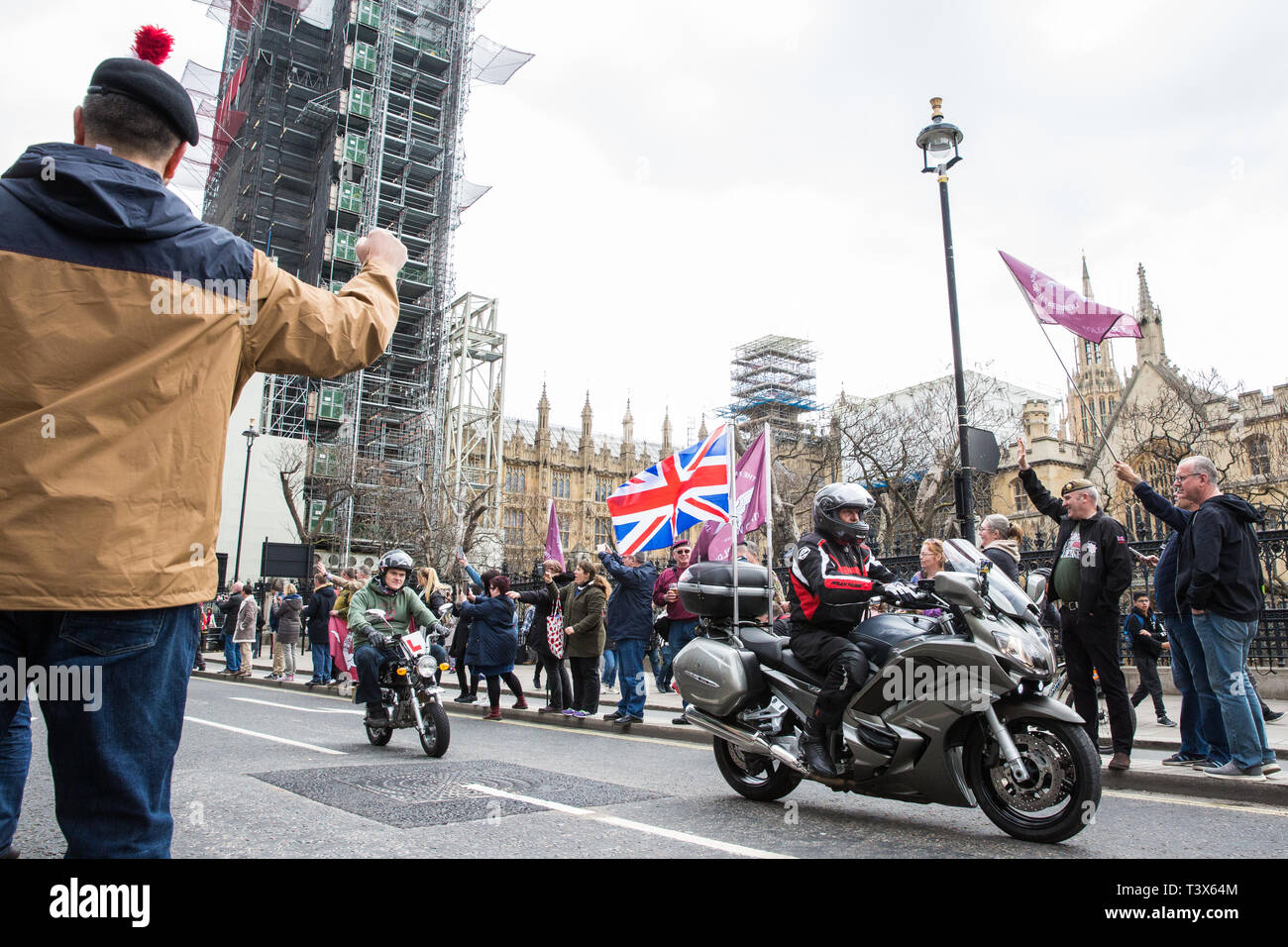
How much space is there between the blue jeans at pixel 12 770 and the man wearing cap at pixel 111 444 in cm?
56

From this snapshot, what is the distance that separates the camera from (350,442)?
47.7 meters

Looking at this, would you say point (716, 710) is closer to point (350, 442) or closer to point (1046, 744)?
point (1046, 744)

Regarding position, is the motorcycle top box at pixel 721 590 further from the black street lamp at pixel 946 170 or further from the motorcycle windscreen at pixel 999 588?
the black street lamp at pixel 946 170

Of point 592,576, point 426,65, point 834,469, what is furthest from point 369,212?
point 592,576

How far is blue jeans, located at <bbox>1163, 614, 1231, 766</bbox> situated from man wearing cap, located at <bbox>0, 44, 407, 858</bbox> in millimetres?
7244

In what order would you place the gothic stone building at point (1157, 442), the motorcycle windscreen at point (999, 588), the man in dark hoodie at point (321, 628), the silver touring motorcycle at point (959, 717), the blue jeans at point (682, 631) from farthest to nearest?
the gothic stone building at point (1157, 442), the man in dark hoodie at point (321, 628), the blue jeans at point (682, 631), the motorcycle windscreen at point (999, 588), the silver touring motorcycle at point (959, 717)

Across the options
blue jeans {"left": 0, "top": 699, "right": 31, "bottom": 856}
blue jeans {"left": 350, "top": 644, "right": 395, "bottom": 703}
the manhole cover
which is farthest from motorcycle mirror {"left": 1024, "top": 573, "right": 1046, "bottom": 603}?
blue jeans {"left": 350, "top": 644, "right": 395, "bottom": 703}

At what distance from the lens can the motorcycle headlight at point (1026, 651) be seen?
15.7 feet

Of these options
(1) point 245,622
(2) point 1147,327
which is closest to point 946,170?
(1) point 245,622

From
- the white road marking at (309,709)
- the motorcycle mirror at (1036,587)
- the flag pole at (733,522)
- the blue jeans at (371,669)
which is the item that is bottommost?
the white road marking at (309,709)

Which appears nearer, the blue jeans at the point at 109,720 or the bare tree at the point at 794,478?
the blue jeans at the point at 109,720

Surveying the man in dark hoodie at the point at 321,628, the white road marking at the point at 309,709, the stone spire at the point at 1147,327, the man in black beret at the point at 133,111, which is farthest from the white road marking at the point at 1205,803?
the stone spire at the point at 1147,327

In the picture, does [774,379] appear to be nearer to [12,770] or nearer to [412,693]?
[412,693]
